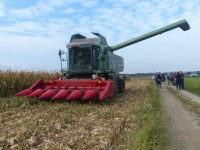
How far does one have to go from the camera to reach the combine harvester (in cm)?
1359

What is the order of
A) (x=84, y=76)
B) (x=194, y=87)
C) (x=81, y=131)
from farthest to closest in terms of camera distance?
(x=194, y=87) < (x=84, y=76) < (x=81, y=131)

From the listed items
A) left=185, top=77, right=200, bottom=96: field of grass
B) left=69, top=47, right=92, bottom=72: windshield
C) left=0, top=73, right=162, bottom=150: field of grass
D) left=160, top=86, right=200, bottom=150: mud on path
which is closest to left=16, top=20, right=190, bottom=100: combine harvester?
left=69, top=47, right=92, bottom=72: windshield

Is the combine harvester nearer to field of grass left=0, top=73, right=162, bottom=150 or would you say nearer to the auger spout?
the auger spout

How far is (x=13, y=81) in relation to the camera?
54.5 feet

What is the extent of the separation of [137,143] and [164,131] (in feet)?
8.57

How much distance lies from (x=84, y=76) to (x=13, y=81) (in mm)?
3614

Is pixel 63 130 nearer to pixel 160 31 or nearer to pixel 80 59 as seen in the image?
pixel 80 59

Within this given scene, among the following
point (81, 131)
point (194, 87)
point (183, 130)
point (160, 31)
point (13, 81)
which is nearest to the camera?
point (81, 131)

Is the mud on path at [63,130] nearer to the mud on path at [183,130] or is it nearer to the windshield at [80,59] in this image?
the mud on path at [183,130]

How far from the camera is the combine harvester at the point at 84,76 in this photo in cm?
1359

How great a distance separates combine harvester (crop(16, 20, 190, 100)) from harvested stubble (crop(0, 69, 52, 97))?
6.55 ft

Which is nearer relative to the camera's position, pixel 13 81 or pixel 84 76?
pixel 13 81

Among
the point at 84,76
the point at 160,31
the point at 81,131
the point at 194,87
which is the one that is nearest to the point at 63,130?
the point at 81,131

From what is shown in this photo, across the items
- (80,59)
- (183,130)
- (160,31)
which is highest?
(160,31)
